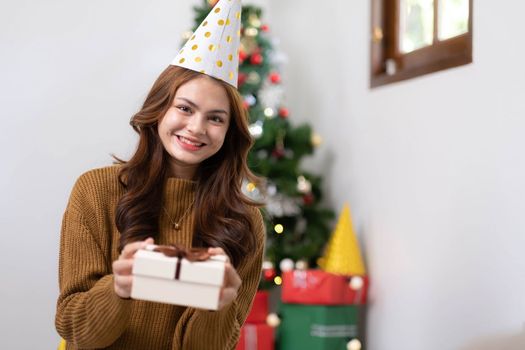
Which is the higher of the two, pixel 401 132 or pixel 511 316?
pixel 401 132

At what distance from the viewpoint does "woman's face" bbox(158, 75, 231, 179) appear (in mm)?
1581

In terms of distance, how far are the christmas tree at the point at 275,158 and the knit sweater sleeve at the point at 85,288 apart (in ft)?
5.21

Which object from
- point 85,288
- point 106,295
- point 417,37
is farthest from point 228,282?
point 417,37

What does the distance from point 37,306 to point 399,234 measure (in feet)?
5.71

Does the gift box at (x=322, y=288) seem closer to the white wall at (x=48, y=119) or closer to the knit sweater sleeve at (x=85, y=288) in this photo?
the white wall at (x=48, y=119)

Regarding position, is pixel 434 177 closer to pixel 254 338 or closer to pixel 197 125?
pixel 254 338

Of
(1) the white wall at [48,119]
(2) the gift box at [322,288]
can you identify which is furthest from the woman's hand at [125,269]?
(1) the white wall at [48,119]

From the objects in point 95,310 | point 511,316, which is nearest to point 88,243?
point 95,310

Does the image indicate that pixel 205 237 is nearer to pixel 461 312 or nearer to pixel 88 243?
pixel 88 243

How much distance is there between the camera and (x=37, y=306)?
3373 millimetres

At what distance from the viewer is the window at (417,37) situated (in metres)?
2.52

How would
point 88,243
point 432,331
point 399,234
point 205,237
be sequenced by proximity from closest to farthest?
point 88,243
point 205,237
point 432,331
point 399,234

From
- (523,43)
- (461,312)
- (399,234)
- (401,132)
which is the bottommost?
(461,312)

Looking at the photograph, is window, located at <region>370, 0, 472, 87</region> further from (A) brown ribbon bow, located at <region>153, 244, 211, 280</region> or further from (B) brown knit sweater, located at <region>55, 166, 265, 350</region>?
(A) brown ribbon bow, located at <region>153, 244, 211, 280</region>
